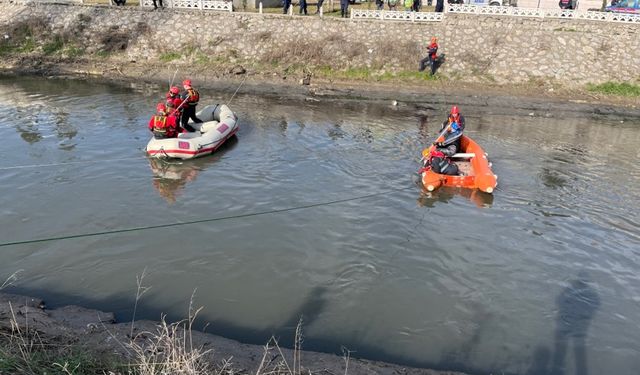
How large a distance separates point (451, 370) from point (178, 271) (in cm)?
462

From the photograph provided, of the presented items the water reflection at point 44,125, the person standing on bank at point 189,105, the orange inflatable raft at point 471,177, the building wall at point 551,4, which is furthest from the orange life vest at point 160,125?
the building wall at point 551,4

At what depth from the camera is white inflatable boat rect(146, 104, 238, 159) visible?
12.5 metres

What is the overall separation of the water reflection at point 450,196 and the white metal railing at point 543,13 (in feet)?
45.8

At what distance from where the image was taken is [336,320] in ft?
23.5

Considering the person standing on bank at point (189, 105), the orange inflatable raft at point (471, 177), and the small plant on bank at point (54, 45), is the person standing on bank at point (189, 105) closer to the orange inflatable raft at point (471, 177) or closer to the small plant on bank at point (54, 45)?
the orange inflatable raft at point (471, 177)

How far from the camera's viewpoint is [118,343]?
5848 millimetres

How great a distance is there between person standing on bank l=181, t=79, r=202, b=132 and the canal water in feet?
4.44

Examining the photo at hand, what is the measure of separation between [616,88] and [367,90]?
34.6 ft

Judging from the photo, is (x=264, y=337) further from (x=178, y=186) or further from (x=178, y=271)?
(x=178, y=186)

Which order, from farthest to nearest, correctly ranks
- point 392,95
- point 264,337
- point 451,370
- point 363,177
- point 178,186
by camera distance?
point 392,95
point 363,177
point 178,186
point 264,337
point 451,370

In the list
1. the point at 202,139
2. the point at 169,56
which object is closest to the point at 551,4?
the point at 169,56

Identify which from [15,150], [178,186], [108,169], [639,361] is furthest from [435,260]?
[15,150]

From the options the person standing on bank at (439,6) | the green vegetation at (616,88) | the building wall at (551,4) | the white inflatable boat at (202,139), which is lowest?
the white inflatable boat at (202,139)

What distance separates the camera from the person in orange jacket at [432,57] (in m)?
20.7
